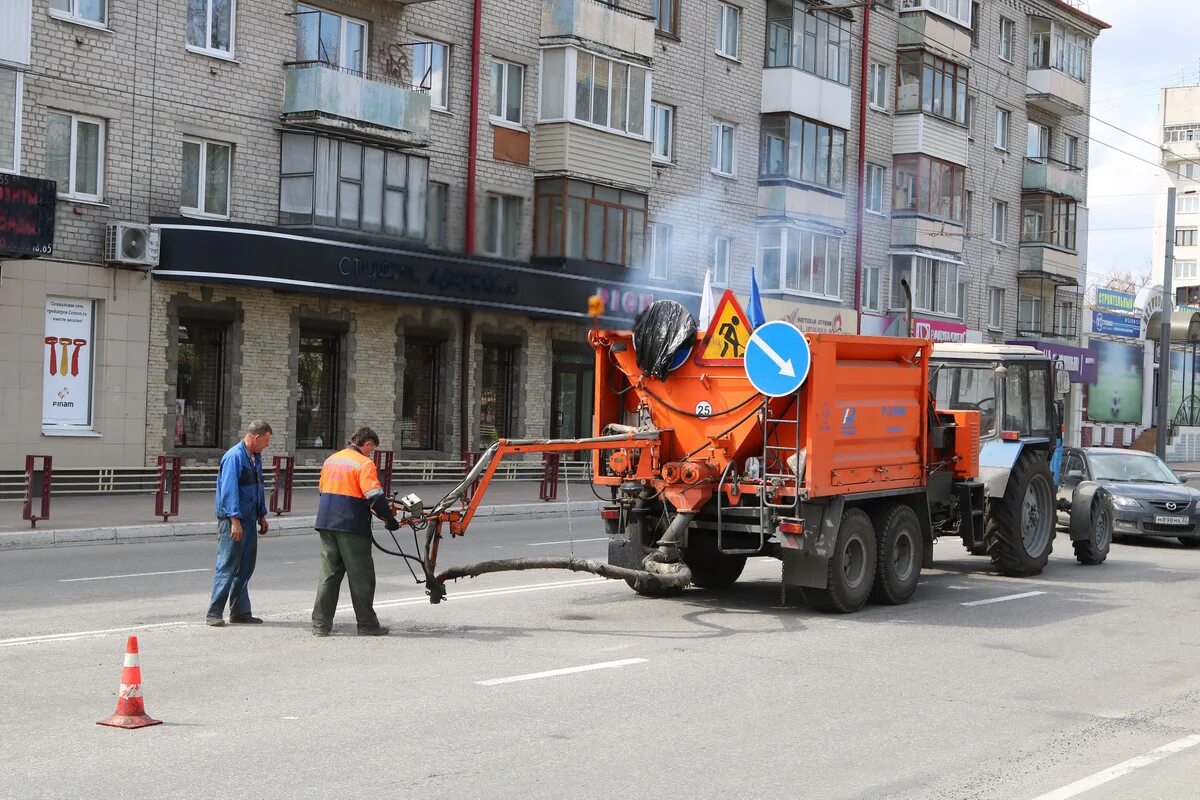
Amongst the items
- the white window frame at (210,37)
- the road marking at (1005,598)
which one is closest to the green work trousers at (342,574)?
the road marking at (1005,598)

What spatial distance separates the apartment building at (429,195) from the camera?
24.3 meters

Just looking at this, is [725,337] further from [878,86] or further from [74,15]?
[878,86]

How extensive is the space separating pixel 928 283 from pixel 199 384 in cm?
2674

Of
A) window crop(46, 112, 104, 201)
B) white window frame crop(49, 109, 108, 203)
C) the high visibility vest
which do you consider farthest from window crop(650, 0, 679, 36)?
the high visibility vest

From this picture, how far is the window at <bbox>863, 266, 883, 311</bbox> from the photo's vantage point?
146 feet

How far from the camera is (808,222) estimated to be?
40031mm

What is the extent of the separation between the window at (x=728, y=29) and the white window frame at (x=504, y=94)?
24.8 feet

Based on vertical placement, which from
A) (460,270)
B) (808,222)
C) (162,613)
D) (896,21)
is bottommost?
(162,613)

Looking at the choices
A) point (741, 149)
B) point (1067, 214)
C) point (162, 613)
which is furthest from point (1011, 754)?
point (1067, 214)

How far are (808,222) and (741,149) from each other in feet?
9.75

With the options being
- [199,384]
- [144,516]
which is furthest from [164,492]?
[199,384]

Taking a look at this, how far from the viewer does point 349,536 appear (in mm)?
10914

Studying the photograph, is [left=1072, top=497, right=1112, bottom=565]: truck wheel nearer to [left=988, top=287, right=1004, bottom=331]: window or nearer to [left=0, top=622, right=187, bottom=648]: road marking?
[left=0, top=622, right=187, bottom=648]: road marking

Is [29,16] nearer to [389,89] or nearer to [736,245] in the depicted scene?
[389,89]
